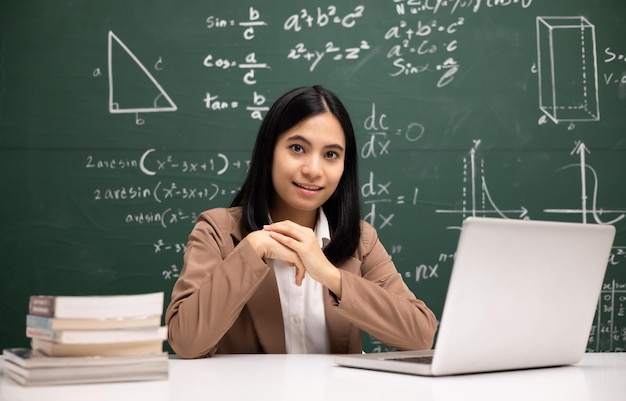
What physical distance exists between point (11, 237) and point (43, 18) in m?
0.90

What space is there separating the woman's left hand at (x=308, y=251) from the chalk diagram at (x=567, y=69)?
185cm

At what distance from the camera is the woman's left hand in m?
1.79

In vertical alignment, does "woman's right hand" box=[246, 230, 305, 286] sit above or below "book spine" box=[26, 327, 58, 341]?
above

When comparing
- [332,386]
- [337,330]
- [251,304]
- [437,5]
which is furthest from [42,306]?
[437,5]

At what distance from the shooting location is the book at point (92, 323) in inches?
44.5

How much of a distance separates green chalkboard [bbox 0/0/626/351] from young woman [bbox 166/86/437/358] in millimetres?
1038

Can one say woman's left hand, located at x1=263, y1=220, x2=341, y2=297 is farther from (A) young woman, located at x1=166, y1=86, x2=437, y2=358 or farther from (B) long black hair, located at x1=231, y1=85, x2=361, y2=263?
(B) long black hair, located at x1=231, y1=85, x2=361, y2=263

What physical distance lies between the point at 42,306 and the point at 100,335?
0.10 meters

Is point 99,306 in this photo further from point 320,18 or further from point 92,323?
point 320,18

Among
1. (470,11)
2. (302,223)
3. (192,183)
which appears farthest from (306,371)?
(470,11)

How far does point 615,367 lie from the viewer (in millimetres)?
1529

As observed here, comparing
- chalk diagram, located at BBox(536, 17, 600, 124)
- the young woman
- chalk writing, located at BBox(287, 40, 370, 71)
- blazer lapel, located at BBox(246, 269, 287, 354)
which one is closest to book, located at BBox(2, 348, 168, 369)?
the young woman

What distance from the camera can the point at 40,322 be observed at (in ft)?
3.85

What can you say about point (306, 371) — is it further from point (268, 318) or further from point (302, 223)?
point (302, 223)
